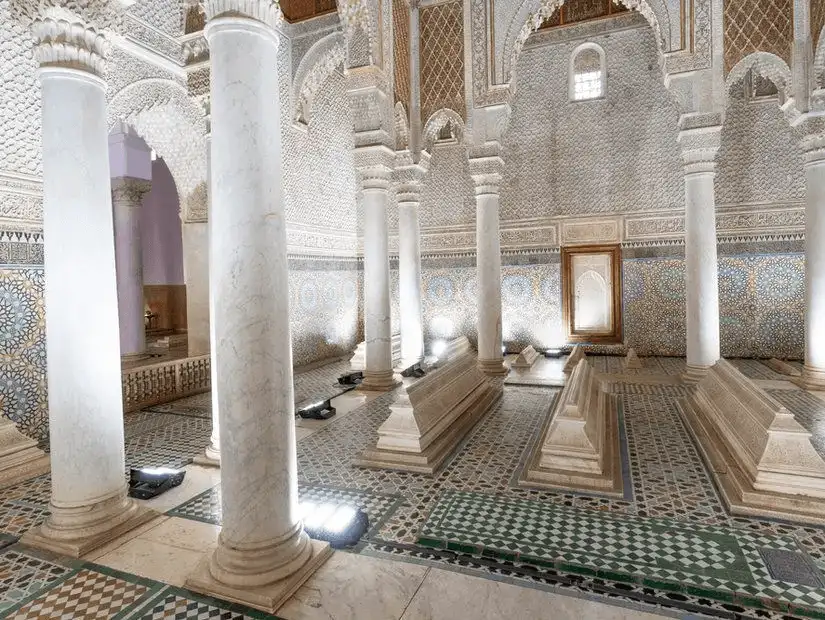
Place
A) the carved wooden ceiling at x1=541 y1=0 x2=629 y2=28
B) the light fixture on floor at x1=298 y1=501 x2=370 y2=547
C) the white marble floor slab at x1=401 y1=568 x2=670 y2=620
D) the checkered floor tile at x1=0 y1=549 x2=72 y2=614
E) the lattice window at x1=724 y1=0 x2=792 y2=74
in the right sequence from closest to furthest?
the white marble floor slab at x1=401 y1=568 x2=670 y2=620, the checkered floor tile at x1=0 y1=549 x2=72 y2=614, the light fixture on floor at x1=298 y1=501 x2=370 y2=547, the lattice window at x1=724 y1=0 x2=792 y2=74, the carved wooden ceiling at x1=541 y1=0 x2=629 y2=28

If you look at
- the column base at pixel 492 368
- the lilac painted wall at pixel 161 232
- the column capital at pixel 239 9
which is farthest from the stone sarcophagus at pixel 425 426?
the lilac painted wall at pixel 161 232

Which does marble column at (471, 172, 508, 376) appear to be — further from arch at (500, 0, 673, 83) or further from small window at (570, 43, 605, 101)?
small window at (570, 43, 605, 101)

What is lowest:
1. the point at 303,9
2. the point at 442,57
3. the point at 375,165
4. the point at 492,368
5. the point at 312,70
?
the point at 492,368

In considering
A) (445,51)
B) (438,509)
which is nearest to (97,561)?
(438,509)

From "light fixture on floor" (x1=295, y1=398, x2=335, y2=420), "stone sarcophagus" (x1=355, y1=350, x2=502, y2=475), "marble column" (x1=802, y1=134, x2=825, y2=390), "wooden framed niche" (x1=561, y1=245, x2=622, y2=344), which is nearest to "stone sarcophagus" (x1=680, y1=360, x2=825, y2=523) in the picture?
"stone sarcophagus" (x1=355, y1=350, x2=502, y2=475)

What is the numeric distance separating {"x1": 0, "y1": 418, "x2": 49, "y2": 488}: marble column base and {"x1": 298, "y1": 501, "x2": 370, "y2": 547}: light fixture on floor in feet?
6.90

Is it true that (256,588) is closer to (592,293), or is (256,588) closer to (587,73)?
(592,293)

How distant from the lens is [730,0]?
5477 mm

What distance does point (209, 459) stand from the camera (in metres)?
3.71

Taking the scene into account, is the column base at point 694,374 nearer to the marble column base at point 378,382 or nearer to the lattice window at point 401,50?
the marble column base at point 378,382

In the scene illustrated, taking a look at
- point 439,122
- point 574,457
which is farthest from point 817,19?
point 574,457

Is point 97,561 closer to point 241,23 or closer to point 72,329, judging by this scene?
point 72,329

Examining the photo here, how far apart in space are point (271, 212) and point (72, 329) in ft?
3.88

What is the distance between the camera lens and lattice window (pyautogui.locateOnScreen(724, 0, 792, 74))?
5.42 meters
